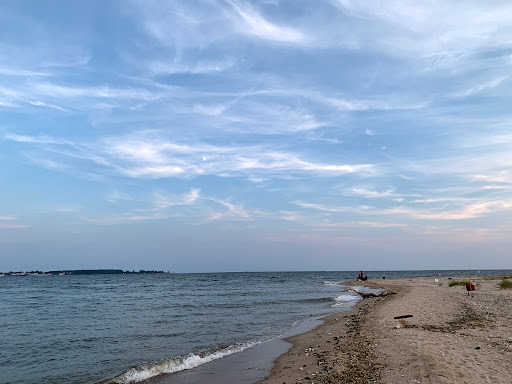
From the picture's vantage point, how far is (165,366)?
12672 mm

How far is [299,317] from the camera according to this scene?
25.2 meters

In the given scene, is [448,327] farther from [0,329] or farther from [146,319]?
[0,329]

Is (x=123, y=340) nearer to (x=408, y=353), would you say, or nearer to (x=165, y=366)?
(x=165, y=366)

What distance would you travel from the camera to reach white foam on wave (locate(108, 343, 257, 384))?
1153 centimetres

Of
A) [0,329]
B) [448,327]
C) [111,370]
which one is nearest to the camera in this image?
[111,370]

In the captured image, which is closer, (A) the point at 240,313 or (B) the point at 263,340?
(B) the point at 263,340

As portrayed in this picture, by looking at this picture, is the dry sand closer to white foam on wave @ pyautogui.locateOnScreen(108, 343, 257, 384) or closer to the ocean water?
white foam on wave @ pyautogui.locateOnScreen(108, 343, 257, 384)

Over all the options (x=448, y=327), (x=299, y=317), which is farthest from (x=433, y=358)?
(x=299, y=317)

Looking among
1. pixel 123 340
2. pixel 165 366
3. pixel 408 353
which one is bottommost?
pixel 123 340

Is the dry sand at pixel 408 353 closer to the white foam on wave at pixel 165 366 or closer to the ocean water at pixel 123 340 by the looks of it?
the white foam on wave at pixel 165 366

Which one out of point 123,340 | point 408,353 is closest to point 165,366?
point 123,340

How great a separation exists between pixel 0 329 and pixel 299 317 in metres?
20.3

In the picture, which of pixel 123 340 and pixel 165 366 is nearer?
pixel 165 366

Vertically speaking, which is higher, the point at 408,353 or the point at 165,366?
the point at 408,353
